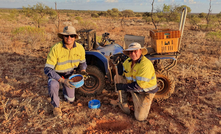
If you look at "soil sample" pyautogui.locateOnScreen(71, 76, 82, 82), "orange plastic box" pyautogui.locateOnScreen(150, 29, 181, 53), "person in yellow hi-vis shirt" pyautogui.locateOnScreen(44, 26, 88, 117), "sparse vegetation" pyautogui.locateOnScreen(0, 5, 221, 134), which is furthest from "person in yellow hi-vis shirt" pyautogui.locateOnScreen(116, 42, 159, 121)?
"person in yellow hi-vis shirt" pyautogui.locateOnScreen(44, 26, 88, 117)

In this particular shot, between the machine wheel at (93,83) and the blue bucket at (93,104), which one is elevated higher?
the machine wheel at (93,83)

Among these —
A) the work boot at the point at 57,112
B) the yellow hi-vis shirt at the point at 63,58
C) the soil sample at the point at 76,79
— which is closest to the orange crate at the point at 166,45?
the yellow hi-vis shirt at the point at 63,58

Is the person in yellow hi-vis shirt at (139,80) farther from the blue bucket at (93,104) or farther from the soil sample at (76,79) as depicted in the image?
the soil sample at (76,79)

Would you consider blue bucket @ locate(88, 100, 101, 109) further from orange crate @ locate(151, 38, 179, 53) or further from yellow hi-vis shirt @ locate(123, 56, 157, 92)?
orange crate @ locate(151, 38, 179, 53)

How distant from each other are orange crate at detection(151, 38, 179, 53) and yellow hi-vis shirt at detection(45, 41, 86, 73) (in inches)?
69.0

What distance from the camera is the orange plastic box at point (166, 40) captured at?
330 cm

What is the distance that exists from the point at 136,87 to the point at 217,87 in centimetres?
310

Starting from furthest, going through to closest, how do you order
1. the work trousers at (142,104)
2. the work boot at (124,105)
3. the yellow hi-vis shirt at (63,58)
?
the work boot at (124,105), the yellow hi-vis shirt at (63,58), the work trousers at (142,104)

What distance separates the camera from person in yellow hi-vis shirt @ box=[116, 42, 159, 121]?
2.64 m

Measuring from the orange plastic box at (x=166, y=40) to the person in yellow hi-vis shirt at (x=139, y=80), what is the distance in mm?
664

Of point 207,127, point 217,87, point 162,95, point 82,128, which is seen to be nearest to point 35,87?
point 82,128

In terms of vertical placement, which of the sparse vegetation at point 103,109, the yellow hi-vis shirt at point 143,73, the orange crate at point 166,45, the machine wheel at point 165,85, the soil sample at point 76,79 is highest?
the orange crate at point 166,45

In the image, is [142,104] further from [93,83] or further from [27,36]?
[27,36]

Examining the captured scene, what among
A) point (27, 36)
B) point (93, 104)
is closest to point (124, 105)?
point (93, 104)
